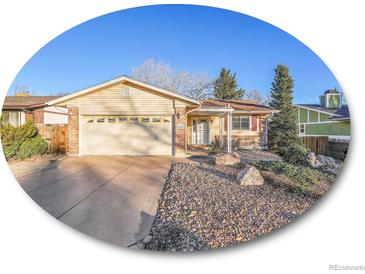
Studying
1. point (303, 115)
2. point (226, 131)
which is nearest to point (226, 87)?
point (303, 115)

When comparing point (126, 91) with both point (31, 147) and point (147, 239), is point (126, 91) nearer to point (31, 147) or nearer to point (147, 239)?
point (31, 147)

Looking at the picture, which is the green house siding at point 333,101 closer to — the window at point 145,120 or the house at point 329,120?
the house at point 329,120

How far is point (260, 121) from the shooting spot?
2.55 m

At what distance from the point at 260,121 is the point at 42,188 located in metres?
2.42

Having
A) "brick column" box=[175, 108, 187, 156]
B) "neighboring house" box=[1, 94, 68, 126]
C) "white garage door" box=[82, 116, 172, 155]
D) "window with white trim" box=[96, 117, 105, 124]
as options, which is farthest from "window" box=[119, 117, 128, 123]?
"neighboring house" box=[1, 94, 68, 126]

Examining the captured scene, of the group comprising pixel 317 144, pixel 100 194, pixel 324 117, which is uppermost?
pixel 324 117

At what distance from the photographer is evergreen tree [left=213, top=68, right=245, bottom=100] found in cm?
245

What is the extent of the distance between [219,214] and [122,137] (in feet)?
7.44

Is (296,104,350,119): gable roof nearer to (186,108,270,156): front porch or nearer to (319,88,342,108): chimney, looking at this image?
(319,88,342,108): chimney

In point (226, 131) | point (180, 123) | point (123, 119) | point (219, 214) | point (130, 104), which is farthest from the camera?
point (180, 123)

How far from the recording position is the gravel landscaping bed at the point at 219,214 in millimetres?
1920

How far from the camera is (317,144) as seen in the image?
2336 millimetres

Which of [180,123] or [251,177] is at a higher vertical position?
[180,123]

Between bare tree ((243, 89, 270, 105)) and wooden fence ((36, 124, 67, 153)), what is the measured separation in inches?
86.3
